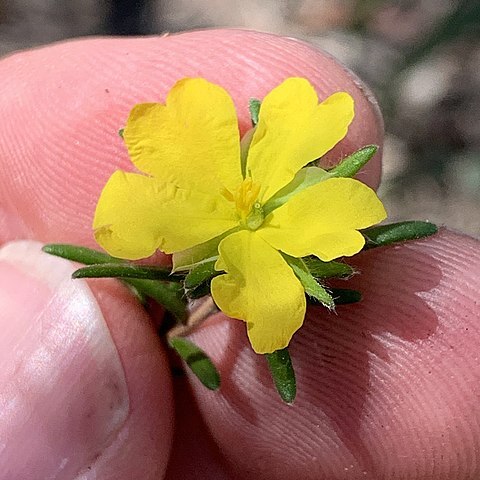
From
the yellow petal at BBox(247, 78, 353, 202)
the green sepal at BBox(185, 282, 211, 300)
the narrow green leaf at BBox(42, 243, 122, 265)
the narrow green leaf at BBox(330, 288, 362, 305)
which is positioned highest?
the yellow petal at BBox(247, 78, 353, 202)

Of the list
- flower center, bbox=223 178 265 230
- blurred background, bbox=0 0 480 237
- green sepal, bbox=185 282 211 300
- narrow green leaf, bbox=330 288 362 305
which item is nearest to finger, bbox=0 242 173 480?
green sepal, bbox=185 282 211 300

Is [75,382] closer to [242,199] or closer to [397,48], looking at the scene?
[242,199]

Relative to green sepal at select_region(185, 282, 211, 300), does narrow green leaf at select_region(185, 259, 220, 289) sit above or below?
above

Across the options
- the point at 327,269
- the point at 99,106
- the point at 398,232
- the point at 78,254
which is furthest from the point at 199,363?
the point at 99,106

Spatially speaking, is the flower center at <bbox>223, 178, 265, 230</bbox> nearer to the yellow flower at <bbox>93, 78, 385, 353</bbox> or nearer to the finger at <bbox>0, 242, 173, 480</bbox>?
the yellow flower at <bbox>93, 78, 385, 353</bbox>

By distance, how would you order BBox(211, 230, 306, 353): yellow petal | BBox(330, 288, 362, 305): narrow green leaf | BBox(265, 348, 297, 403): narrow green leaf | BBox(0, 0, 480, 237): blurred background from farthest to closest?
BBox(0, 0, 480, 237): blurred background < BBox(330, 288, 362, 305): narrow green leaf < BBox(265, 348, 297, 403): narrow green leaf < BBox(211, 230, 306, 353): yellow petal

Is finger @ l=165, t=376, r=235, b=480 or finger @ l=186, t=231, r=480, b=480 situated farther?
finger @ l=165, t=376, r=235, b=480
